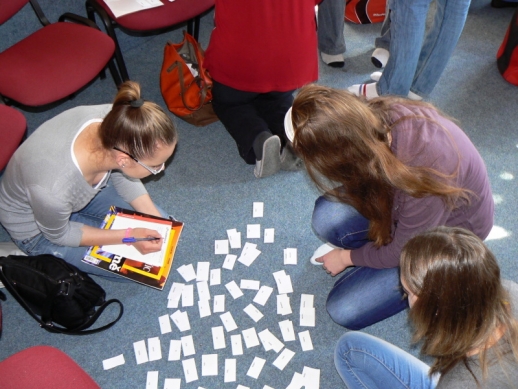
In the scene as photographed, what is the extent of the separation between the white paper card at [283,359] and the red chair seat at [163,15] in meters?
1.99

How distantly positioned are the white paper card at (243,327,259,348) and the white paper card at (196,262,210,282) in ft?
1.20

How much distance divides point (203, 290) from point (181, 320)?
19 cm

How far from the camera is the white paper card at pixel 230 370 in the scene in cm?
230

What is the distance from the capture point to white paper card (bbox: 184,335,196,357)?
7.83 feet

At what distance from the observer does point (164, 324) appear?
2467 mm

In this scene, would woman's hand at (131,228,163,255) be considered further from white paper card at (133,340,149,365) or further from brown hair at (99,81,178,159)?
brown hair at (99,81,178,159)

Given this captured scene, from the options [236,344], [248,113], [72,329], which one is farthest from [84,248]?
[248,113]

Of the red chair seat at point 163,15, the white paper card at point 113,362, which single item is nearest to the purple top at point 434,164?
the white paper card at point 113,362

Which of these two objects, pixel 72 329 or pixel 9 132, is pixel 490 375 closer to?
pixel 72 329

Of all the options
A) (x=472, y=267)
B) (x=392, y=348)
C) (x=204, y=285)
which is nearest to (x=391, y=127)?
(x=472, y=267)

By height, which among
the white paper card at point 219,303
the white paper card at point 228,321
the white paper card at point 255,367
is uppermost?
the white paper card at point 219,303

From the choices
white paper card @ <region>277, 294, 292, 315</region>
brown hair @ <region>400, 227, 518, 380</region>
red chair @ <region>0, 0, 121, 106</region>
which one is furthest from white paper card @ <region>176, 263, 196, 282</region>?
brown hair @ <region>400, 227, 518, 380</region>

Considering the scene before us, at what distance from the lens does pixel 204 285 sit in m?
2.60

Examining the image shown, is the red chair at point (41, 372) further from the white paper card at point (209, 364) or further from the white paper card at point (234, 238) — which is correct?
the white paper card at point (234, 238)
